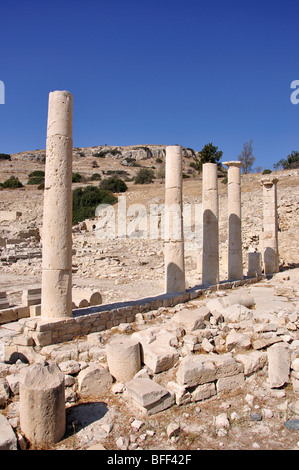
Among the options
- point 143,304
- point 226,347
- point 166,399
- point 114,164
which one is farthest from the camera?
point 114,164

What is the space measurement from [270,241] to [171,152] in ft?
27.9

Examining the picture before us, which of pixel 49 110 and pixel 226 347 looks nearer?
pixel 226 347

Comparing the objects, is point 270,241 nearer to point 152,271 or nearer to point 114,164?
point 152,271

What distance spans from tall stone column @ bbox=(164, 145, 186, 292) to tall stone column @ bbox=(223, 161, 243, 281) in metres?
4.22

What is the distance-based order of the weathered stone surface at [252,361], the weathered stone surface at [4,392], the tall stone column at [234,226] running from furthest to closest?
the tall stone column at [234,226], the weathered stone surface at [252,361], the weathered stone surface at [4,392]

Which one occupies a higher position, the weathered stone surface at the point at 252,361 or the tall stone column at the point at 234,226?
the tall stone column at the point at 234,226

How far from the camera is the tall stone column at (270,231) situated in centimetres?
1716

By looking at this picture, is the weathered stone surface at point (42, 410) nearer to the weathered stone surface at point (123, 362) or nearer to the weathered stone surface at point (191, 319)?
the weathered stone surface at point (123, 362)

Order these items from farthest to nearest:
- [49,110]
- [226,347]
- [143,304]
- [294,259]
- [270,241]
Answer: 1. [294,259]
2. [270,241]
3. [143,304]
4. [49,110]
5. [226,347]

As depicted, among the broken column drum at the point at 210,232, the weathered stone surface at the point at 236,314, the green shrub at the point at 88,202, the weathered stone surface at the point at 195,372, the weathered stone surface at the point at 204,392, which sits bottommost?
the weathered stone surface at the point at 204,392

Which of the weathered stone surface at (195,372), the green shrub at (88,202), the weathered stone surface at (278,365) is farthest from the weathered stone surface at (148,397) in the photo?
the green shrub at (88,202)

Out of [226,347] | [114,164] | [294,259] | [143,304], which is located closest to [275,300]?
[143,304]

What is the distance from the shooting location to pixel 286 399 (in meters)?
5.14

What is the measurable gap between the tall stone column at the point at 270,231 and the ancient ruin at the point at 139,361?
547 centimetres
